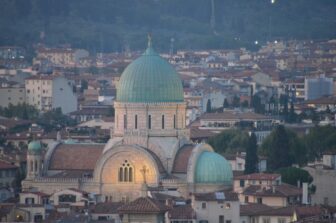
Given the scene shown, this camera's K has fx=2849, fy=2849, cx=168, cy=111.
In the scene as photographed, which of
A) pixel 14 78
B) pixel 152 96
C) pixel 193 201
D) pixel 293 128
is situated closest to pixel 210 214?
pixel 193 201

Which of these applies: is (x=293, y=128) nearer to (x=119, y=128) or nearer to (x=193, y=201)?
(x=119, y=128)

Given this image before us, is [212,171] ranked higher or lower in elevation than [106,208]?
higher

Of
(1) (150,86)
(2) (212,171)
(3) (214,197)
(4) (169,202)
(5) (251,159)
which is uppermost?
(1) (150,86)

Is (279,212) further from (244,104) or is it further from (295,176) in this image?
(244,104)

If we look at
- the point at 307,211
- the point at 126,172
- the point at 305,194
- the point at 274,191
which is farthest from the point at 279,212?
the point at 126,172

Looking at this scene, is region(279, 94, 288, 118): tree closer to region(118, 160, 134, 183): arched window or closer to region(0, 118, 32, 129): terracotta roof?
region(0, 118, 32, 129): terracotta roof

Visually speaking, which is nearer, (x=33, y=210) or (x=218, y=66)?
(x=33, y=210)

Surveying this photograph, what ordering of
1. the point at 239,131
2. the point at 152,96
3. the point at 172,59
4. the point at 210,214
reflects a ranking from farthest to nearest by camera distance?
the point at 172,59 < the point at 239,131 < the point at 152,96 < the point at 210,214

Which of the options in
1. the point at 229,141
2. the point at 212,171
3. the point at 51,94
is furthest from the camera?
the point at 51,94

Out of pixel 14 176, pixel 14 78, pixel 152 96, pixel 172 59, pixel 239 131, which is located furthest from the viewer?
pixel 172 59
